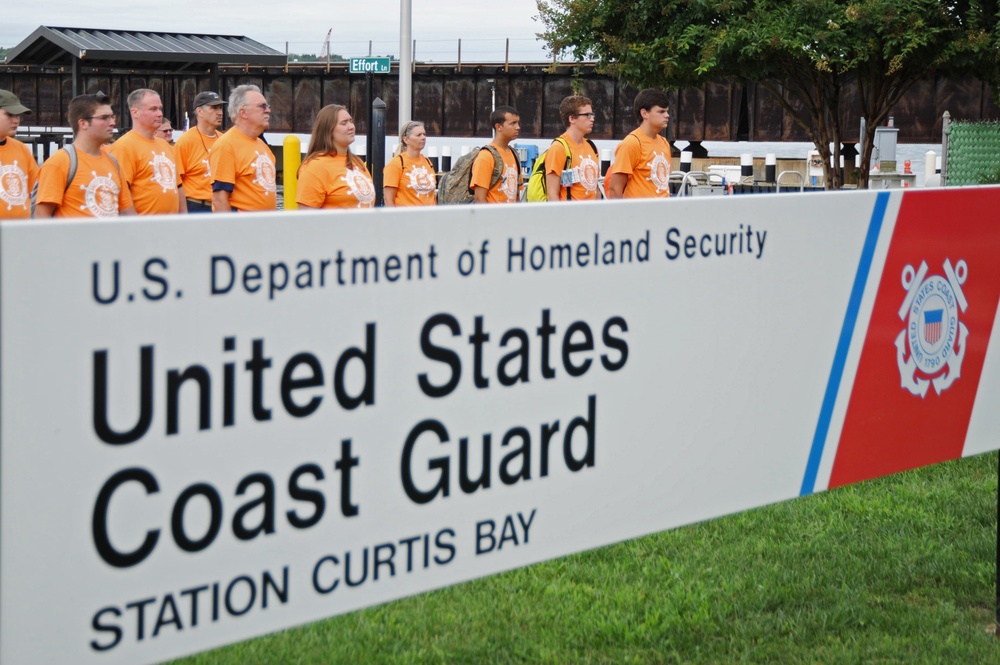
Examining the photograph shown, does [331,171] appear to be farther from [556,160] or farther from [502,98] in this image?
[502,98]

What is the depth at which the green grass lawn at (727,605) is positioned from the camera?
4.40 m

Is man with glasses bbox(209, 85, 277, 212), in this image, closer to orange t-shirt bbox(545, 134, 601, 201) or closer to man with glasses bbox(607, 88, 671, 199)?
orange t-shirt bbox(545, 134, 601, 201)

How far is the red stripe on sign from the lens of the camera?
3879 mm

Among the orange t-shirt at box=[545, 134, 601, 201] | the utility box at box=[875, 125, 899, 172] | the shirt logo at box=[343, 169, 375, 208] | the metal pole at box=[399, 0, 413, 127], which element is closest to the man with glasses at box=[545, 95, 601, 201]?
the orange t-shirt at box=[545, 134, 601, 201]

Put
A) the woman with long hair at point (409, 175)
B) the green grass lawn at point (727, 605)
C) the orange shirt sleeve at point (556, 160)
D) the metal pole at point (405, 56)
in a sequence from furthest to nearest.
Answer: the metal pole at point (405, 56) < the woman with long hair at point (409, 175) < the orange shirt sleeve at point (556, 160) < the green grass lawn at point (727, 605)

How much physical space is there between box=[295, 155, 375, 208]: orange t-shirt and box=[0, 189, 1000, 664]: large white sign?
5139 millimetres

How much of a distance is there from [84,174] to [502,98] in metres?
27.1

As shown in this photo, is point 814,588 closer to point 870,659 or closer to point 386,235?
point 870,659

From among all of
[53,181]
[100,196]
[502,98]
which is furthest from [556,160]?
[502,98]

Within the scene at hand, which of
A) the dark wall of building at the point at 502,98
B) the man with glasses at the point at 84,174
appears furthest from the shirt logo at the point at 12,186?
the dark wall of building at the point at 502,98

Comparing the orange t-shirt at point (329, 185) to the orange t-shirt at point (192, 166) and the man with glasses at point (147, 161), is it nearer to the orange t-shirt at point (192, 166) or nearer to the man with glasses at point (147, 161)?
the man with glasses at point (147, 161)

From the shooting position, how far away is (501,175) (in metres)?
10.7

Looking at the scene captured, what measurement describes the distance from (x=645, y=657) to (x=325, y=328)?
220 centimetres

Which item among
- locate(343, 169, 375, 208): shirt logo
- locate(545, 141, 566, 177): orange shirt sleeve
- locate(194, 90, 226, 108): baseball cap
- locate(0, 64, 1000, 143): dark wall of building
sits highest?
locate(0, 64, 1000, 143): dark wall of building
